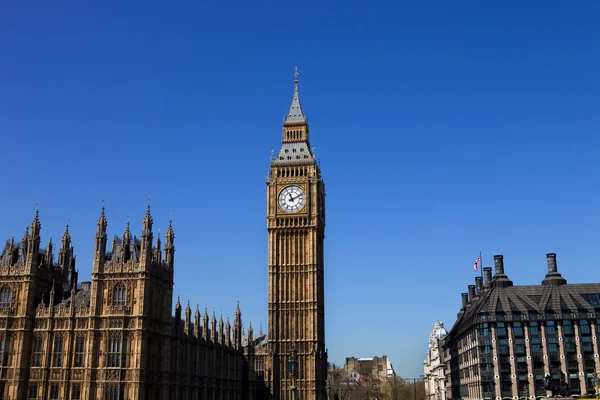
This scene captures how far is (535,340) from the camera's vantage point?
106125 millimetres

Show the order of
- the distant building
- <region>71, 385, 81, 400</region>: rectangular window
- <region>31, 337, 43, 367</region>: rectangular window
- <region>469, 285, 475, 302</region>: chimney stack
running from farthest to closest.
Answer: the distant building → <region>469, 285, 475, 302</region>: chimney stack → <region>31, 337, 43, 367</region>: rectangular window → <region>71, 385, 81, 400</region>: rectangular window

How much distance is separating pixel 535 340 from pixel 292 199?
4515cm

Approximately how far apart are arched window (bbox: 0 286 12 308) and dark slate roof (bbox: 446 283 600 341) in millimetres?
69376

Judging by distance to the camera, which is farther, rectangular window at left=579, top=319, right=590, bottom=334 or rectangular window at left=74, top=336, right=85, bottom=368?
rectangular window at left=579, top=319, right=590, bottom=334

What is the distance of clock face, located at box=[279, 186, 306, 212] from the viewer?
11775 centimetres

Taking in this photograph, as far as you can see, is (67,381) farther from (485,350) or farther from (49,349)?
(485,350)

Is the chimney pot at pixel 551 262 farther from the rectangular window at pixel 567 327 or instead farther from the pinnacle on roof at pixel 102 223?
the pinnacle on roof at pixel 102 223

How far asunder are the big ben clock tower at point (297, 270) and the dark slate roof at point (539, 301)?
26526 millimetres

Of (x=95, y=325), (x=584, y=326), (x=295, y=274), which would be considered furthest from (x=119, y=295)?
(x=584, y=326)

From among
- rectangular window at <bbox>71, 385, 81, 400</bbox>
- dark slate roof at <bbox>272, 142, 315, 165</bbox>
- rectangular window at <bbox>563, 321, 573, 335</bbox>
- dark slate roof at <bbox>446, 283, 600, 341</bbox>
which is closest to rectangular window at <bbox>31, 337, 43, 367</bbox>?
rectangular window at <bbox>71, 385, 81, 400</bbox>

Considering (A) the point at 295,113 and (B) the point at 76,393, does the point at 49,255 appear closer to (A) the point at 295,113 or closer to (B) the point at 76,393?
(B) the point at 76,393

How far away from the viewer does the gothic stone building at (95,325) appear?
2771 inches

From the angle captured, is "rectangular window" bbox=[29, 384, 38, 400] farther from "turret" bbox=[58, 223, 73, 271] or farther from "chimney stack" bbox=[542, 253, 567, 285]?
"chimney stack" bbox=[542, 253, 567, 285]

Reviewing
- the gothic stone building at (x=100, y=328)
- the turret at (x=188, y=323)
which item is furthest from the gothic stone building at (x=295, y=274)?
the turret at (x=188, y=323)
